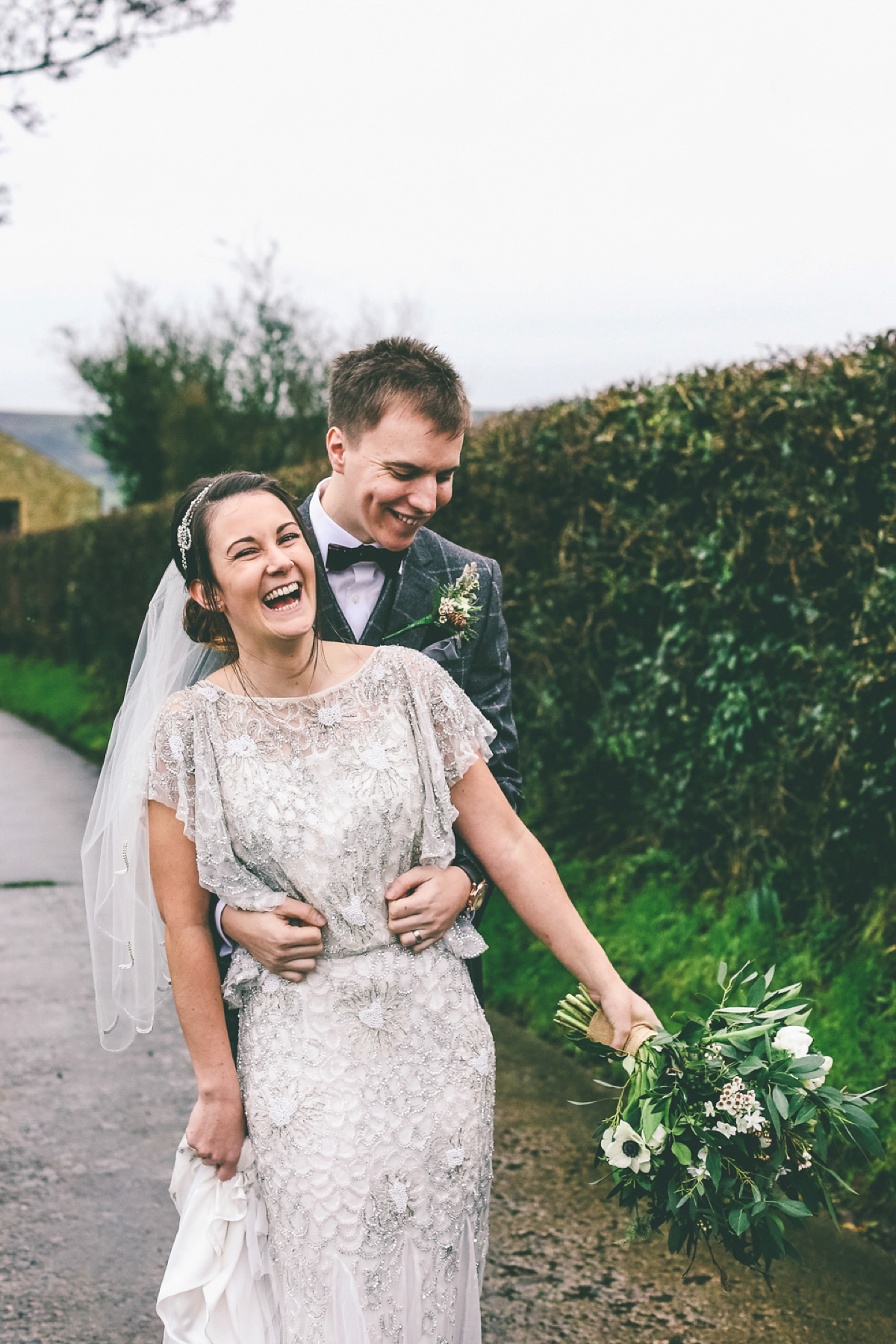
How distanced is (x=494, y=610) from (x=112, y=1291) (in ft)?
7.54

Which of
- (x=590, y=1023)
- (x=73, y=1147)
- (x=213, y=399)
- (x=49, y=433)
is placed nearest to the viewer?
(x=590, y=1023)

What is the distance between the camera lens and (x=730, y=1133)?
2039 millimetres

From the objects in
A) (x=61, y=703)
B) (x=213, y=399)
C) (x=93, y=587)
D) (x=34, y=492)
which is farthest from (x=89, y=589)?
(x=34, y=492)

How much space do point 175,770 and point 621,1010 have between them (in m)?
0.98

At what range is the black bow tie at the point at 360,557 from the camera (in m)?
2.69

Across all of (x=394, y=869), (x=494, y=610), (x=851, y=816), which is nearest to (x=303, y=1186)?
(x=394, y=869)

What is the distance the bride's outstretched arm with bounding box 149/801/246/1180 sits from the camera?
7.26 ft

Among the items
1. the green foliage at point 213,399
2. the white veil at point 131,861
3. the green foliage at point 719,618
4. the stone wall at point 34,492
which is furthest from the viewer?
the stone wall at point 34,492

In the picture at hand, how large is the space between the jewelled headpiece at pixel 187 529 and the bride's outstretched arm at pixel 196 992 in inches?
19.6

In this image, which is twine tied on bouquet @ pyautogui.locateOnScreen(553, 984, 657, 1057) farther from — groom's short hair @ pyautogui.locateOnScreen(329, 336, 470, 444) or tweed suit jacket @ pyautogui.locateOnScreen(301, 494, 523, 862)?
groom's short hair @ pyautogui.locateOnScreen(329, 336, 470, 444)

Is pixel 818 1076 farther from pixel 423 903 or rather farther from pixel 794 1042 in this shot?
pixel 423 903

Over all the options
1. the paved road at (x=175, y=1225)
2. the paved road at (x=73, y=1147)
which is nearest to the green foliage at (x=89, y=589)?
the paved road at (x=73, y=1147)

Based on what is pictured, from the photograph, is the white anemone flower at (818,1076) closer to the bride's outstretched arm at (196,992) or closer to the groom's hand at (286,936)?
the groom's hand at (286,936)

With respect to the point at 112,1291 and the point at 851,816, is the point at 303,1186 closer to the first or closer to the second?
the point at 112,1291
